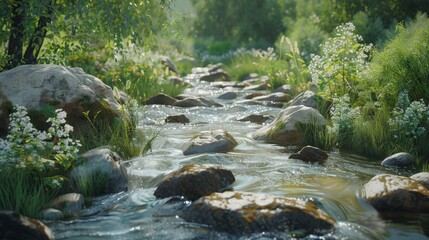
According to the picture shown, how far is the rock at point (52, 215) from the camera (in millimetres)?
5488

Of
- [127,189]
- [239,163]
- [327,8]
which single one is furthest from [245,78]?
[127,189]

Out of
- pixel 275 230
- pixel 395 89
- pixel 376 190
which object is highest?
pixel 395 89

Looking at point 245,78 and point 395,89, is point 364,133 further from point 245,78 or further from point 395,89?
point 245,78

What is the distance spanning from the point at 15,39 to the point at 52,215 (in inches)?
214

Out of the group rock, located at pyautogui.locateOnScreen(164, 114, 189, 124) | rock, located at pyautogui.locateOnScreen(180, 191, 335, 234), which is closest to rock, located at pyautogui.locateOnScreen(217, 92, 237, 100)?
rock, located at pyautogui.locateOnScreen(164, 114, 189, 124)

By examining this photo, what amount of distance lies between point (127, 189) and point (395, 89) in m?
4.76

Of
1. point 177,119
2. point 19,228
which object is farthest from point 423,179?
point 177,119

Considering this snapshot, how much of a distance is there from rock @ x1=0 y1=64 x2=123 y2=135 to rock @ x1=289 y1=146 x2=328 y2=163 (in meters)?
2.97

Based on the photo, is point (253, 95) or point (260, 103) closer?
point (260, 103)

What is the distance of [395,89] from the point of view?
8789 mm

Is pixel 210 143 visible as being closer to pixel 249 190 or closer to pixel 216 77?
pixel 249 190

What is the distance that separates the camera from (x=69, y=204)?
18.7ft

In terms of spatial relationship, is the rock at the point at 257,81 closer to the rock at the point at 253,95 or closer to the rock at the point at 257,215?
the rock at the point at 253,95

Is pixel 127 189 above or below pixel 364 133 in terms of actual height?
below
